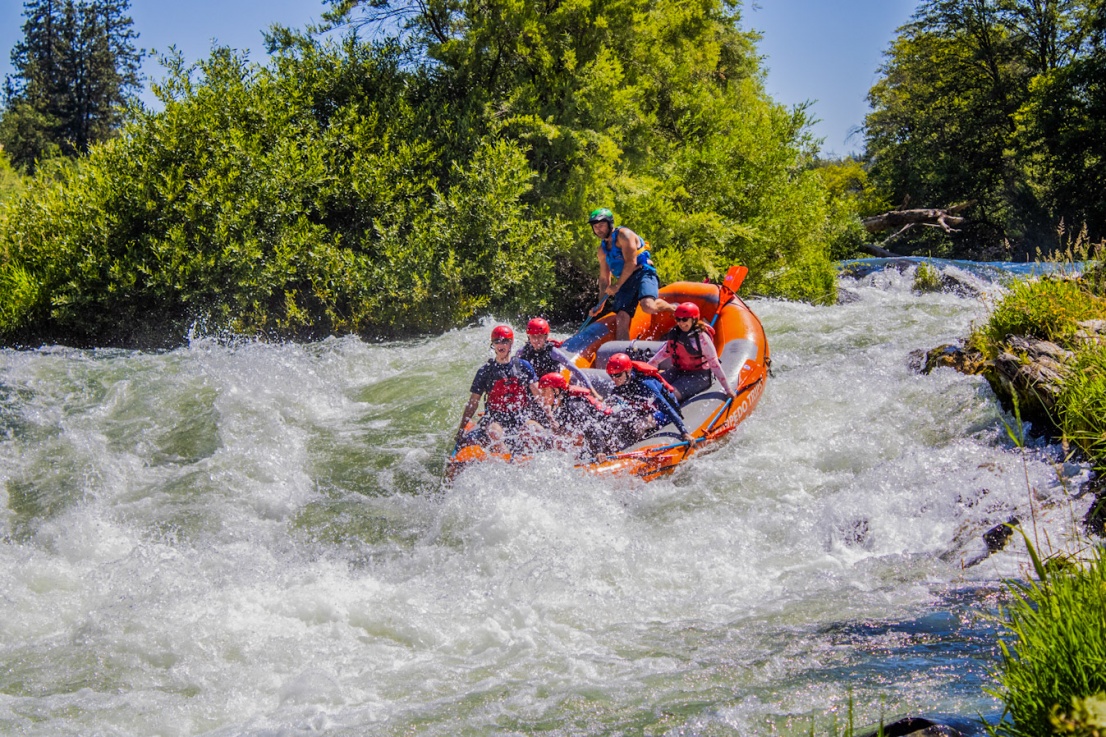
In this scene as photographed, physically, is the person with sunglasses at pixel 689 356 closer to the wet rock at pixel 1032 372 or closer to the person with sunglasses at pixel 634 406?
the person with sunglasses at pixel 634 406

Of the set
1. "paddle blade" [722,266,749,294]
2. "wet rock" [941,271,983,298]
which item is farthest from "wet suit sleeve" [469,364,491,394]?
"wet rock" [941,271,983,298]

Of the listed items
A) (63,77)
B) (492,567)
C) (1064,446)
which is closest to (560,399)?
(492,567)

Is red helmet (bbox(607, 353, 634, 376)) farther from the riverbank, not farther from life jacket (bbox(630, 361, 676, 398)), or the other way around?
the riverbank

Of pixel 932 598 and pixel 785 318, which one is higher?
pixel 785 318

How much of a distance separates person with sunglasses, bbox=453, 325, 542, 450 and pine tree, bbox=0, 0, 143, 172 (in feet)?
115

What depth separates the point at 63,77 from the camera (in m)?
36.5

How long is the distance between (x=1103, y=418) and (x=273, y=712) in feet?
16.2

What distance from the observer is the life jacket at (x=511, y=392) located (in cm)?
684

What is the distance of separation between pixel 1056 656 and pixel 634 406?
4.65 metres

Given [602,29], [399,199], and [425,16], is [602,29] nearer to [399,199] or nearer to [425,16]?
[425,16]

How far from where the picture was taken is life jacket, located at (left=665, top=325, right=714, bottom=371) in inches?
300

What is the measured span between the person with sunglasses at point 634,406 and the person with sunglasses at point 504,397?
2.09 ft

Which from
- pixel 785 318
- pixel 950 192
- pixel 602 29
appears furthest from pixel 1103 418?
A: pixel 950 192

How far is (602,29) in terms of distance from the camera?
14812mm
